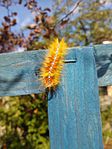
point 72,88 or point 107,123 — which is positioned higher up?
point 72,88

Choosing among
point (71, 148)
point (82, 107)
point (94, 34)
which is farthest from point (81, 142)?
point (94, 34)

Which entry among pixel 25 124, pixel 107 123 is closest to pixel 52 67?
pixel 25 124

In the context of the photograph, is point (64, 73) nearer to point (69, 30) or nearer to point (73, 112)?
point (73, 112)

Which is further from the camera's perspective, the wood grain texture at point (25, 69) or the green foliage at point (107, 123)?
the green foliage at point (107, 123)

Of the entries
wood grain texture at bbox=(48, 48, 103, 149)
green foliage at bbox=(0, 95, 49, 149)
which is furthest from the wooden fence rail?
green foliage at bbox=(0, 95, 49, 149)

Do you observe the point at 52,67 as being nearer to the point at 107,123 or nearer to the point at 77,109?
the point at 77,109

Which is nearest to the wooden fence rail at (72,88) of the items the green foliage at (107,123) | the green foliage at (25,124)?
the green foliage at (25,124)

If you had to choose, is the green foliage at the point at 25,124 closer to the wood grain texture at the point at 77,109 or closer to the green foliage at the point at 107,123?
the green foliage at the point at 107,123
